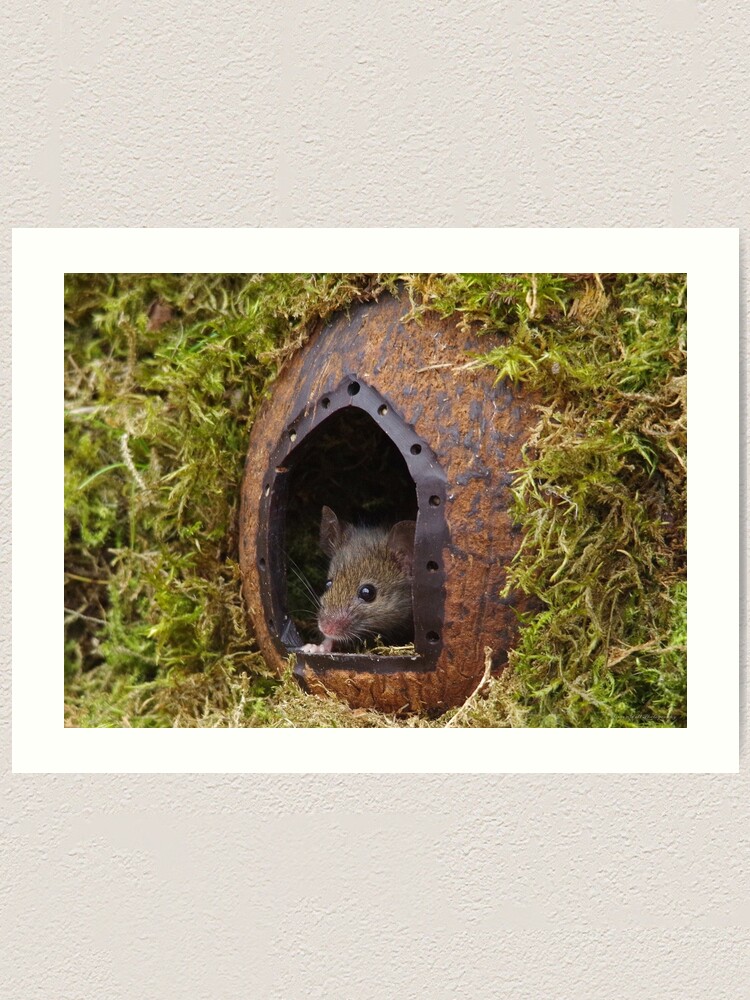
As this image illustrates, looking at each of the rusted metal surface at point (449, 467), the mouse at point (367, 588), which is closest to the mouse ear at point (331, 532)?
the mouse at point (367, 588)

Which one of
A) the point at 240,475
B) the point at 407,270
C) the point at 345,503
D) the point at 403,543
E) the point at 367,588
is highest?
the point at 407,270

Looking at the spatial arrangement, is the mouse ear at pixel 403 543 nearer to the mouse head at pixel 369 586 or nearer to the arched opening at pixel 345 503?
the mouse head at pixel 369 586

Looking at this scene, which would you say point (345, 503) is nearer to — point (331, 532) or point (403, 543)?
point (331, 532)

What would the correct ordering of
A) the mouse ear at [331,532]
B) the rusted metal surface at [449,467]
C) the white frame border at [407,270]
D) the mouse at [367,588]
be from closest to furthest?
→ the white frame border at [407,270] < the rusted metal surface at [449,467] < the mouse at [367,588] < the mouse ear at [331,532]

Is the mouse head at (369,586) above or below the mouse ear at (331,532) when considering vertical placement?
below

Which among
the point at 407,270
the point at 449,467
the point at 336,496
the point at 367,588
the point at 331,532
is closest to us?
the point at 407,270

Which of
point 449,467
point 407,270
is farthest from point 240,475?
point 407,270

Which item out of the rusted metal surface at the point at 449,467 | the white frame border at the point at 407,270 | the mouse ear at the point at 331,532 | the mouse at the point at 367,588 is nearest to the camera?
the white frame border at the point at 407,270

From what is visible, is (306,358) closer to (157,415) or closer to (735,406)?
(157,415)
